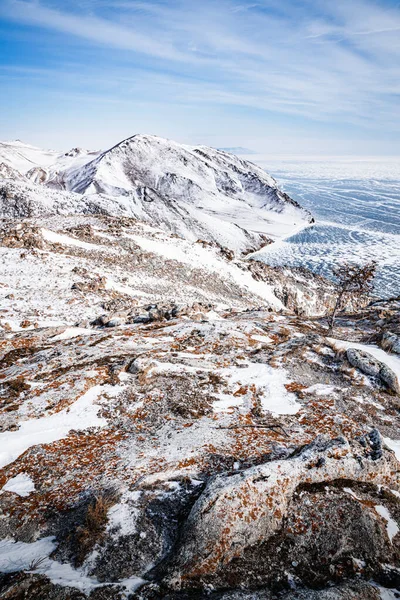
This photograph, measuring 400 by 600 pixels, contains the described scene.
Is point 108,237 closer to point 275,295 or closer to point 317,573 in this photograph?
point 275,295

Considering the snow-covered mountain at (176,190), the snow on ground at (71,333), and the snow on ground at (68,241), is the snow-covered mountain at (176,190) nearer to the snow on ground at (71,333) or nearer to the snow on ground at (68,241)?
the snow on ground at (68,241)

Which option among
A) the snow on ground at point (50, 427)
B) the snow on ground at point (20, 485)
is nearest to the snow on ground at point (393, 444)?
the snow on ground at point (50, 427)

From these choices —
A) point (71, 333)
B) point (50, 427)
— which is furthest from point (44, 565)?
point (71, 333)

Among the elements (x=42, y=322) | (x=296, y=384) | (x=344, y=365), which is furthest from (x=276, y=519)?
(x=42, y=322)

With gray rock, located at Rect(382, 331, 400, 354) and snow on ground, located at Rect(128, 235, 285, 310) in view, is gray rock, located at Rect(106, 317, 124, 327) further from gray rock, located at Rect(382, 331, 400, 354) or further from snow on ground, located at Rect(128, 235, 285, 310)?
snow on ground, located at Rect(128, 235, 285, 310)

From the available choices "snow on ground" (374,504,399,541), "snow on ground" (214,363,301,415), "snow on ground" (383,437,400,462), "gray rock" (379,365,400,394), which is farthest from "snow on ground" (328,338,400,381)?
"snow on ground" (374,504,399,541)

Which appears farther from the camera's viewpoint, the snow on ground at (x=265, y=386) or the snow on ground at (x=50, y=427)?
the snow on ground at (x=265, y=386)
